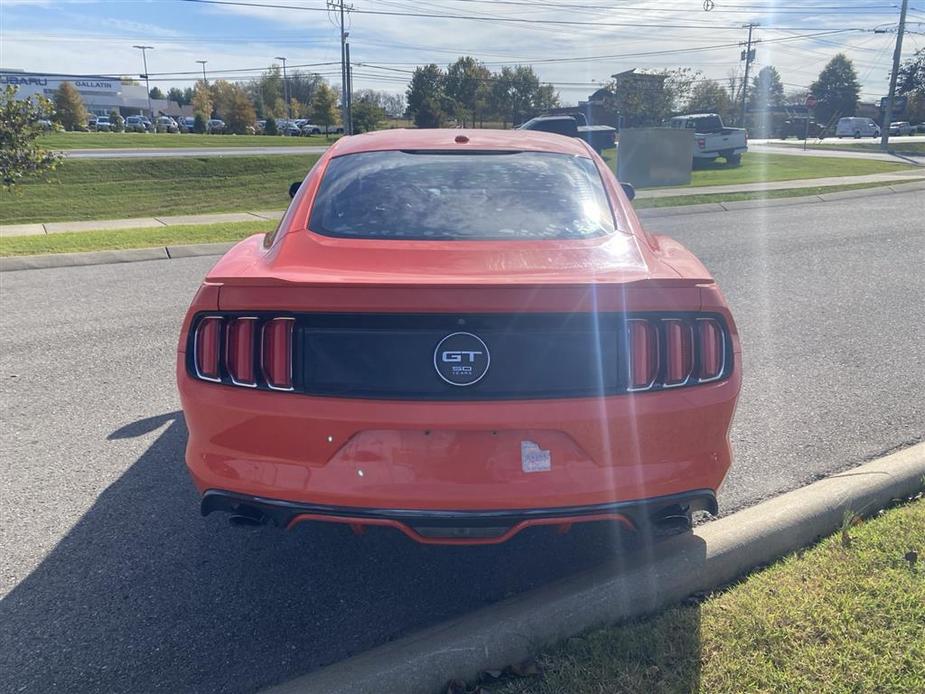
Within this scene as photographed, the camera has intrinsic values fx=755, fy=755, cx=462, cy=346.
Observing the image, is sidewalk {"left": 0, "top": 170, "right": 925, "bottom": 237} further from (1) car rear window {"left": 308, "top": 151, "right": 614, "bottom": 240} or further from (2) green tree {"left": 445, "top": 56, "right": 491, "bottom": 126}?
(2) green tree {"left": 445, "top": 56, "right": 491, "bottom": 126}

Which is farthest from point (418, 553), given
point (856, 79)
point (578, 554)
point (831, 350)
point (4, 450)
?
point (856, 79)

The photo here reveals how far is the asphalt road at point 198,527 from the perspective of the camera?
2.63 meters

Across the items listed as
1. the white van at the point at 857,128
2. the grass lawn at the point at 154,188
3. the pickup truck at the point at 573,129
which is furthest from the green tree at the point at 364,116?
the white van at the point at 857,128

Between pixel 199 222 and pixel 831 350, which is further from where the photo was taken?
pixel 199 222

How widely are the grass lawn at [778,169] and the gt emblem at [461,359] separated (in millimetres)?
17933

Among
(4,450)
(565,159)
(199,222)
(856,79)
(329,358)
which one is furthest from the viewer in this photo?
(856,79)

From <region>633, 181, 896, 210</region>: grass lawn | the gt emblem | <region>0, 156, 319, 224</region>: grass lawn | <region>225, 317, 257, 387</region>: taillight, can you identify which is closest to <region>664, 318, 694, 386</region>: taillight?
the gt emblem

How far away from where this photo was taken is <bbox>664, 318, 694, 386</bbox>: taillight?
2.52m

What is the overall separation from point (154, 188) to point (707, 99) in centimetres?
4496

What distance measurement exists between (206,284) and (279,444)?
24.3 inches

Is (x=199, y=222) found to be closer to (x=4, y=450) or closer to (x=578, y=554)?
(x=4, y=450)

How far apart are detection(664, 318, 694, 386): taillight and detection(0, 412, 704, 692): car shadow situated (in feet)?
2.87

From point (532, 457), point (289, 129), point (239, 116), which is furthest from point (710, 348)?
point (289, 129)

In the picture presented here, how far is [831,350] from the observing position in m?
5.79
